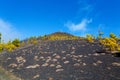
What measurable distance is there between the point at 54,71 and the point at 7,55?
7483mm

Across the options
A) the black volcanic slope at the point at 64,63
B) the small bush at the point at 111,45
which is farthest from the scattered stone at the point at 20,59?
the small bush at the point at 111,45

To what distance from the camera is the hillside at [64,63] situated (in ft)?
47.2

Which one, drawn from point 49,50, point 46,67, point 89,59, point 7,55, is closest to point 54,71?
point 46,67

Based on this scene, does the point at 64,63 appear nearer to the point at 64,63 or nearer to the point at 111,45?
the point at 64,63

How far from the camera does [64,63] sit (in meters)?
16.8

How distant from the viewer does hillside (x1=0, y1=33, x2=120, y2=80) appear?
14.4 m

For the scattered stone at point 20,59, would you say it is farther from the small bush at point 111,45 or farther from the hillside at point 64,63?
the small bush at point 111,45

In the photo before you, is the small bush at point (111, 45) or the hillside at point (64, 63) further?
the small bush at point (111, 45)

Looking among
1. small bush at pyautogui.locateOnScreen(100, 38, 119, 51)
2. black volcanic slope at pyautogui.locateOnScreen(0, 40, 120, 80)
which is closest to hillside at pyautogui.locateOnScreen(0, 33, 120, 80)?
black volcanic slope at pyautogui.locateOnScreen(0, 40, 120, 80)

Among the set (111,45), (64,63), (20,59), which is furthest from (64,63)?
(20,59)

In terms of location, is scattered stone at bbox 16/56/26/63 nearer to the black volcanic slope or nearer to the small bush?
the black volcanic slope

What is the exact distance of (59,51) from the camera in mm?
20062

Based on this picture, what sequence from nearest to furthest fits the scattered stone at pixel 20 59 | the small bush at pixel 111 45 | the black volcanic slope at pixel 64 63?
the black volcanic slope at pixel 64 63 → the small bush at pixel 111 45 → the scattered stone at pixel 20 59

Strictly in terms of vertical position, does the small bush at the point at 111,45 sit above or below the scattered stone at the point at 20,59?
above
